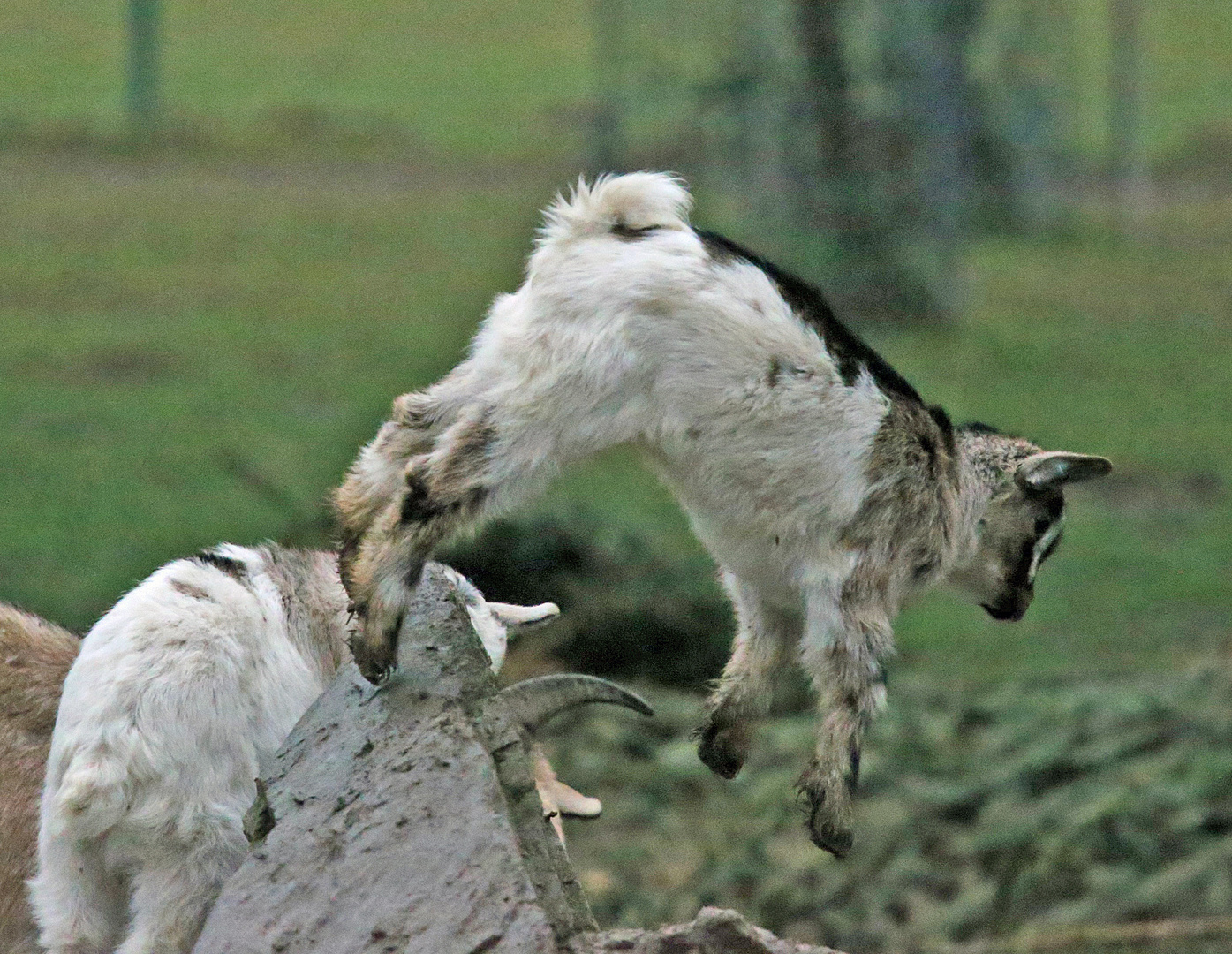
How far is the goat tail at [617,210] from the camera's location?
596 centimetres

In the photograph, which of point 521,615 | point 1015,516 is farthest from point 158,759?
point 1015,516

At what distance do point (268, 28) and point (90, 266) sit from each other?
70.7 ft

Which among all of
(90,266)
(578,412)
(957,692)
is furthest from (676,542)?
(90,266)

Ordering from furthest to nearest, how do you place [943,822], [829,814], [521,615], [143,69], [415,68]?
[415,68] → [143,69] → [943,822] → [521,615] → [829,814]

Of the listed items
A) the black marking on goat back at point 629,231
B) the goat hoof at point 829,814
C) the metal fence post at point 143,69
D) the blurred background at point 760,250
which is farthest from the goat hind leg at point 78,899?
the metal fence post at point 143,69

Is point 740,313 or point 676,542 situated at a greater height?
point 740,313

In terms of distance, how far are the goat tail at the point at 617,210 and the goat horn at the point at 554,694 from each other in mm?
1316

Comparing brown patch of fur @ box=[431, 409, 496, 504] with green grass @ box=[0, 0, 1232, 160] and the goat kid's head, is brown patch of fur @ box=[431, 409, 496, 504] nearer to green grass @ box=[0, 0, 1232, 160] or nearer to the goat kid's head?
the goat kid's head

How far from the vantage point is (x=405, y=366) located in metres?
21.1

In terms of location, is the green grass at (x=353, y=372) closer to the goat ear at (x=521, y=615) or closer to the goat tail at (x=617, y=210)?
the goat ear at (x=521, y=615)

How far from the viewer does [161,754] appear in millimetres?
5344

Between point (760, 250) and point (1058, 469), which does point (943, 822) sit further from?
point (760, 250)

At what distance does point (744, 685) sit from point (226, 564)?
184 cm

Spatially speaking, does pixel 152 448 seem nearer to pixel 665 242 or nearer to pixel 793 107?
pixel 793 107
